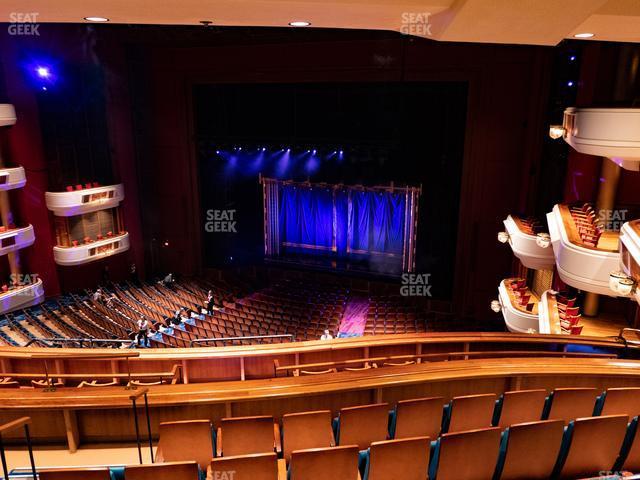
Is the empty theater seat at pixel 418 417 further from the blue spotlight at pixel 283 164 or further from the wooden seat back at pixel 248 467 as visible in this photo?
the blue spotlight at pixel 283 164

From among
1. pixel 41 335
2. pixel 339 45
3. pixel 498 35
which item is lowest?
pixel 41 335

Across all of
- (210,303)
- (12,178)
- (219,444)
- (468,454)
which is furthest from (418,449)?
(12,178)

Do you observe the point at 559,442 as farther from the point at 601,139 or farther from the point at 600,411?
the point at 601,139

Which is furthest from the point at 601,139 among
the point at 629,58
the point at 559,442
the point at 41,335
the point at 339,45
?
the point at 41,335

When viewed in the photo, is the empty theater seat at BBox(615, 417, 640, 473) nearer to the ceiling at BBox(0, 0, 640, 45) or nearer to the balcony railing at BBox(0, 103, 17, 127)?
the ceiling at BBox(0, 0, 640, 45)

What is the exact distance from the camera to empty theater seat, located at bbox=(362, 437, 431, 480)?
7.11ft

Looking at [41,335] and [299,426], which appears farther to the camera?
[41,335]

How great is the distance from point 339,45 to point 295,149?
266cm

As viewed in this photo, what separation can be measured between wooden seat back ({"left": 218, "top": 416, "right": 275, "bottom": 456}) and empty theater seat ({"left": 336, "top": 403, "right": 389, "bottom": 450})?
367 mm

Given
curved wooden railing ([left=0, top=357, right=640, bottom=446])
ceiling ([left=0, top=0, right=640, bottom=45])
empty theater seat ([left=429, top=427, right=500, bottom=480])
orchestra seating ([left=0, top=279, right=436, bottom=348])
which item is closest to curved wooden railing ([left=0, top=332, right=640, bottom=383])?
curved wooden railing ([left=0, top=357, right=640, bottom=446])

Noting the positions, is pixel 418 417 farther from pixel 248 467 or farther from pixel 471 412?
pixel 248 467

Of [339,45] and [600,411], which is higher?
[339,45]

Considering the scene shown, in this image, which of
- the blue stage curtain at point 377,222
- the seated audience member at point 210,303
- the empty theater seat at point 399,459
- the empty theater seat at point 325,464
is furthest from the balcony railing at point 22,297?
the empty theater seat at point 399,459

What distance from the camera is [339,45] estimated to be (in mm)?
10797
